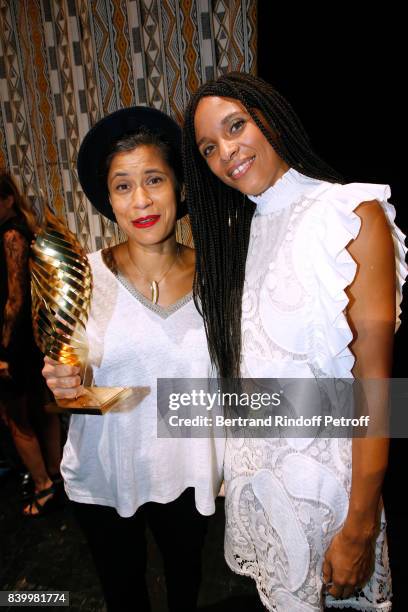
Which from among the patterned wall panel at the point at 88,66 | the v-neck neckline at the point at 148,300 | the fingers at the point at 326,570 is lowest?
the fingers at the point at 326,570

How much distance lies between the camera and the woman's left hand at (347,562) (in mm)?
920

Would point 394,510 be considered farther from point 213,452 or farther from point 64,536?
point 64,536

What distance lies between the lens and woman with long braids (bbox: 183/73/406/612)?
0.86m

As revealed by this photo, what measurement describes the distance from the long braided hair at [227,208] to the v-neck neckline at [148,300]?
0.19ft

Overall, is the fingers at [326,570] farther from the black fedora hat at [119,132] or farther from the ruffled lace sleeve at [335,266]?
the black fedora hat at [119,132]

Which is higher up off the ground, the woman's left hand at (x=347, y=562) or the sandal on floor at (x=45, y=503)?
the woman's left hand at (x=347, y=562)

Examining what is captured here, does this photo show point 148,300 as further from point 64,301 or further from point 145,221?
point 64,301

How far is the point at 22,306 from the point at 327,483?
1957 millimetres

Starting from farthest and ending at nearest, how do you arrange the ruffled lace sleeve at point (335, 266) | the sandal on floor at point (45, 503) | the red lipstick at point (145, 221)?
the sandal on floor at point (45, 503) < the red lipstick at point (145, 221) < the ruffled lace sleeve at point (335, 266)

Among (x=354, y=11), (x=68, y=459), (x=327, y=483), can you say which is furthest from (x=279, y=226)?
(x=354, y=11)

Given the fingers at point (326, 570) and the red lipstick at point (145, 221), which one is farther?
the red lipstick at point (145, 221)

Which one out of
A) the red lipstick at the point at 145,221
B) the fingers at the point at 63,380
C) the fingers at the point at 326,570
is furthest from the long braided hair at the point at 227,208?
the fingers at the point at 326,570

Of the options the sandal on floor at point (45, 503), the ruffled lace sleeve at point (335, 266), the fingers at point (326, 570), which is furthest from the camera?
the sandal on floor at point (45, 503)

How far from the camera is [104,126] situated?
1201 millimetres
